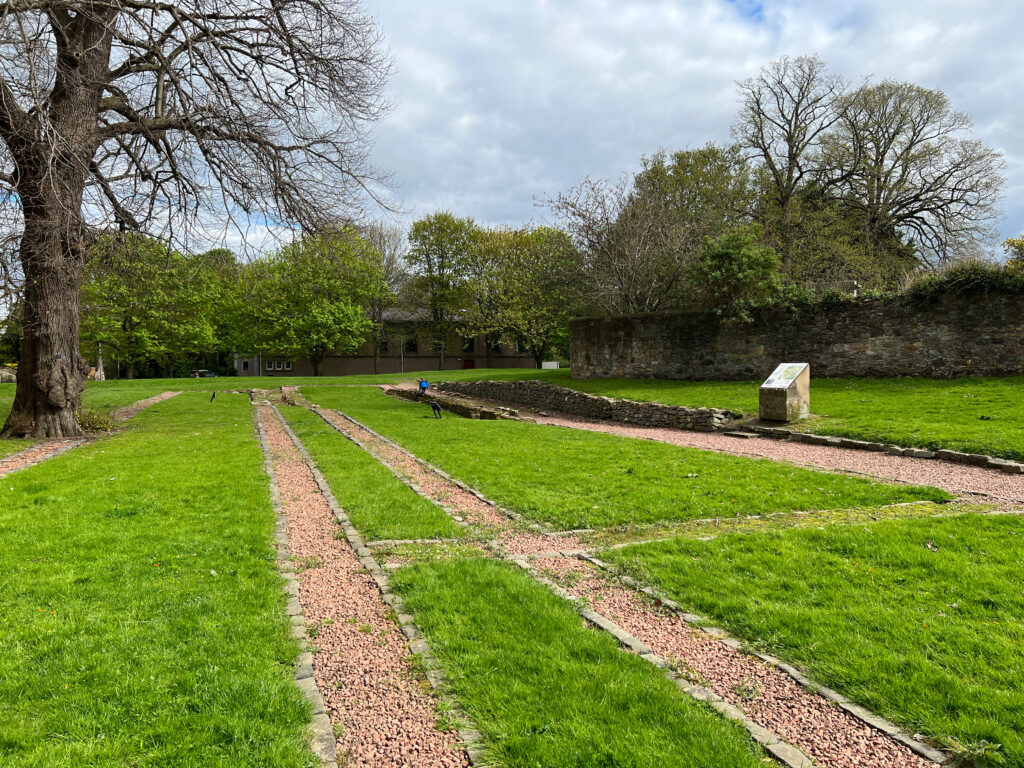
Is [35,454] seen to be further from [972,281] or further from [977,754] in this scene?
[972,281]

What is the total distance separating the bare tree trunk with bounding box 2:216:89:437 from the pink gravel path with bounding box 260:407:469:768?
31.2 ft

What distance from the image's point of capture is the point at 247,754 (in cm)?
238

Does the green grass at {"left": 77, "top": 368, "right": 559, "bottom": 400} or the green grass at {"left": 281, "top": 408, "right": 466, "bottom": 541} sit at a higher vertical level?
the green grass at {"left": 77, "top": 368, "right": 559, "bottom": 400}

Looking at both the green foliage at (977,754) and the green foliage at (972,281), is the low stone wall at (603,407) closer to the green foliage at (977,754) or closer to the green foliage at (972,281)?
the green foliage at (972,281)

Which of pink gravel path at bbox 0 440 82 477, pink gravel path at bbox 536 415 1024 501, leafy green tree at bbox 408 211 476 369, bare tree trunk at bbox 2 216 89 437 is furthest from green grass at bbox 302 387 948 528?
leafy green tree at bbox 408 211 476 369

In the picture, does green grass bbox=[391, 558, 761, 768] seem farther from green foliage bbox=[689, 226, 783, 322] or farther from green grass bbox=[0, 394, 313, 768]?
green foliage bbox=[689, 226, 783, 322]

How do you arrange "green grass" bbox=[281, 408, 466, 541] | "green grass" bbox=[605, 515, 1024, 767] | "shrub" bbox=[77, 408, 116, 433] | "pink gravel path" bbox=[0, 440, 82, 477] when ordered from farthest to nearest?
"shrub" bbox=[77, 408, 116, 433] < "pink gravel path" bbox=[0, 440, 82, 477] < "green grass" bbox=[281, 408, 466, 541] < "green grass" bbox=[605, 515, 1024, 767]

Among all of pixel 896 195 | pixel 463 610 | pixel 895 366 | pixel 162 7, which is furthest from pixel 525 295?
pixel 463 610

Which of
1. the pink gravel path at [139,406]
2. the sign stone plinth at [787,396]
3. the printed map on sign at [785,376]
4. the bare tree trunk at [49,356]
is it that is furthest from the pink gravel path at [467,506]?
the pink gravel path at [139,406]

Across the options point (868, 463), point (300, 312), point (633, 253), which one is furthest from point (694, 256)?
point (300, 312)

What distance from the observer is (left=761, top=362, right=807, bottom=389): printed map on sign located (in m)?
12.8

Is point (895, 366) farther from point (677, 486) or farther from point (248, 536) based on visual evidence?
point (248, 536)

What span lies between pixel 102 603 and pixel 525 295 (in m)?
35.5

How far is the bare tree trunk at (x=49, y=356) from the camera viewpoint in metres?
11.2
